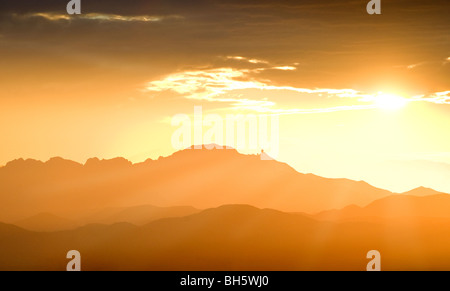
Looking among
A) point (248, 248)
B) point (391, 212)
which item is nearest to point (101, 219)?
point (248, 248)

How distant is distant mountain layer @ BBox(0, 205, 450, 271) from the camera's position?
14703 mm

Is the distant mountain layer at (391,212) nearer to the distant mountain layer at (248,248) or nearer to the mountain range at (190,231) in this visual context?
the mountain range at (190,231)

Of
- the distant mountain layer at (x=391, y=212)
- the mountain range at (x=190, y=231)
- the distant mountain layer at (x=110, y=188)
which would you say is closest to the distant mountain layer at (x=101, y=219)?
the mountain range at (x=190, y=231)

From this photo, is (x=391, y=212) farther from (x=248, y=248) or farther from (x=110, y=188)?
(x=110, y=188)

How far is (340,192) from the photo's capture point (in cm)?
5634

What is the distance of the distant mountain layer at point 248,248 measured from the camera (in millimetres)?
14703

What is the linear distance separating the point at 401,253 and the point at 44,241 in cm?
1823

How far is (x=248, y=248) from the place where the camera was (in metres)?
19.2

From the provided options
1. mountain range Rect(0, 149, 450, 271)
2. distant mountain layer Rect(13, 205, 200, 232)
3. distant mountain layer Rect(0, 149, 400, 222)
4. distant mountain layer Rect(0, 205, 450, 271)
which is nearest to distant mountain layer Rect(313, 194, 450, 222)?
mountain range Rect(0, 149, 450, 271)

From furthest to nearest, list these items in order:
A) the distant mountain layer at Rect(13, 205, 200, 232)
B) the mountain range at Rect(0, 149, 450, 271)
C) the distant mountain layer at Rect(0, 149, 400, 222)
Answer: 1. the distant mountain layer at Rect(13, 205, 200, 232)
2. the distant mountain layer at Rect(0, 149, 400, 222)
3. the mountain range at Rect(0, 149, 450, 271)

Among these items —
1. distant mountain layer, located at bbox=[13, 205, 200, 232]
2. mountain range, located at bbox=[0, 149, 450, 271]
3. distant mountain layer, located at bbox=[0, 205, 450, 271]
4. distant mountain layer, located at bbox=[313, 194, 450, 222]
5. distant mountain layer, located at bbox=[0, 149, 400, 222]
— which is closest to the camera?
distant mountain layer, located at bbox=[0, 205, 450, 271]

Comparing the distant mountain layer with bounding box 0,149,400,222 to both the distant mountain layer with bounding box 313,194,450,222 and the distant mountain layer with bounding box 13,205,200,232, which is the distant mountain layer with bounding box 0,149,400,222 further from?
the distant mountain layer with bounding box 313,194,450,222
